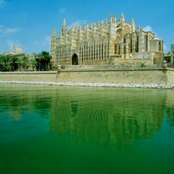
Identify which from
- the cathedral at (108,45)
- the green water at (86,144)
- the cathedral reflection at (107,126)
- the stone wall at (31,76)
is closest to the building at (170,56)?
the cathedral at (108,45)

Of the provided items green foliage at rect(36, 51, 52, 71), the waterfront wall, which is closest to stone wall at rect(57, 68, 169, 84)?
the waterfront wall

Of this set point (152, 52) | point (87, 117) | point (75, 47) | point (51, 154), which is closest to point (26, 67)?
point (75, 47)

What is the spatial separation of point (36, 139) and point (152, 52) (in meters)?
42.9

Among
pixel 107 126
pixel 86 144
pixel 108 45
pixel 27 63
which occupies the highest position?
pixel 108 45

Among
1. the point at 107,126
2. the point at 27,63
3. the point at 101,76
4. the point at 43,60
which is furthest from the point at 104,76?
the point at 27,63

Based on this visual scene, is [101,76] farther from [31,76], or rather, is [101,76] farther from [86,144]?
[86,144]

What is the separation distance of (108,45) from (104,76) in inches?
711

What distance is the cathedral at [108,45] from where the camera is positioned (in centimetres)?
4945

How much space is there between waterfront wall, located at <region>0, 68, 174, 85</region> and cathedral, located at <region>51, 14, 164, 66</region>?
8.62 metres

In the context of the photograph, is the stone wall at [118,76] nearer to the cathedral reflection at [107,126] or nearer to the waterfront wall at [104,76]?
the waterfront wall at [104,76]

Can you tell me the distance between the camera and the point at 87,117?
37.4 feet

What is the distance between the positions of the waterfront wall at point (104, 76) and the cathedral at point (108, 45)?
8.62 metres

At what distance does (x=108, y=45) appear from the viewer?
5641cm

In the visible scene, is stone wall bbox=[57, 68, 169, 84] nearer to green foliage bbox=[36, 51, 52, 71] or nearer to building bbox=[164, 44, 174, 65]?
building bbox=[164, 44, 174, 65]
